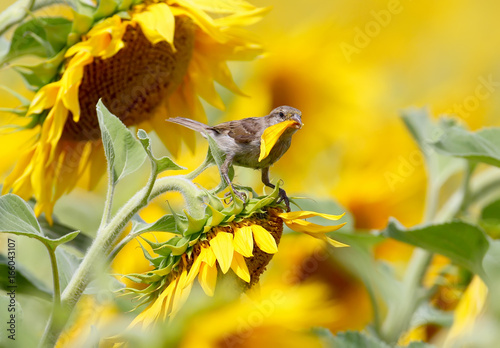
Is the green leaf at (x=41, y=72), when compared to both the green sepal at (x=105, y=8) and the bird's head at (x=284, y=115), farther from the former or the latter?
the bird's head at (x=284, y=115)

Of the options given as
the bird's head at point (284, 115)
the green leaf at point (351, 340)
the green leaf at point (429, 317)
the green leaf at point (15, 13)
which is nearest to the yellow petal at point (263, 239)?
the bird's head at point (284, 115)

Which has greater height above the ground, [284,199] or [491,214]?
[284,199]

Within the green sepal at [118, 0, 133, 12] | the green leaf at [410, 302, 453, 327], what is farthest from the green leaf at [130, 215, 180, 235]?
the green leaf at [410, 302, 453, 327]

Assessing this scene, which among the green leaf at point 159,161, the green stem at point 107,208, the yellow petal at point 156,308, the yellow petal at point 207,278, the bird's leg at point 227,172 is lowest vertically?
the yellow petal at point 156,308

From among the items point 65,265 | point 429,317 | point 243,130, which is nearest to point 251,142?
point 243,130

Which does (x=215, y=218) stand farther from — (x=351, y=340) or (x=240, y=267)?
(x=351, y=340)

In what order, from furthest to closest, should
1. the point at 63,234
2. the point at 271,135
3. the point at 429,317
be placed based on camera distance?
the point at 429,317, the point at 63,234, the point at 271,135
